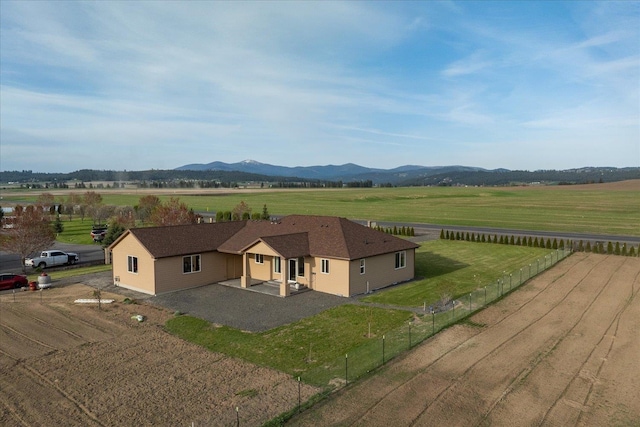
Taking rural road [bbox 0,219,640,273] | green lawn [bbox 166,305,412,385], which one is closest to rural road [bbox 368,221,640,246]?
rural road [bbox 0,219,640,273]

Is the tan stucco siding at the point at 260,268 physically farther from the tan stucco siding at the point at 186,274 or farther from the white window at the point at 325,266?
the white window at the point at 325,266

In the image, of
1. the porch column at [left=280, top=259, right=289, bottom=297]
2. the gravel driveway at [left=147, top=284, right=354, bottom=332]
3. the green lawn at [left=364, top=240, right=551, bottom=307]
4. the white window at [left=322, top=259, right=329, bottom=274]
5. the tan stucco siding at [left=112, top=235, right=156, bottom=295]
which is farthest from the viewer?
the white window at [left=322, top=259, right=329, bottom=274]

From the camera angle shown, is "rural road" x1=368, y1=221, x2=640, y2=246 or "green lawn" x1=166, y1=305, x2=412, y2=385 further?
"rural road" x1=368, y1=221, x2=640, y2=246

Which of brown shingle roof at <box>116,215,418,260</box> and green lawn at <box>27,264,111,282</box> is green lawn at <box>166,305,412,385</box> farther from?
green lawn at <box>27,264,111,282</box>

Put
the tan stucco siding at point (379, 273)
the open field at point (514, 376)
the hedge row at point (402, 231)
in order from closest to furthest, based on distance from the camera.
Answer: the open field at point (514, 376)
the tan stucco siding at point (379, 273)
the hedge row at point (402, 231)

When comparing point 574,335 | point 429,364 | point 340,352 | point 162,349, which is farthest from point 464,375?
point 162,349

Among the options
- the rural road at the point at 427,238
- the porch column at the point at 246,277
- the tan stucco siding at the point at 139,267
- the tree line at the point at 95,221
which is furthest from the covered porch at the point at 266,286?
the rural road at the point at 427,238
